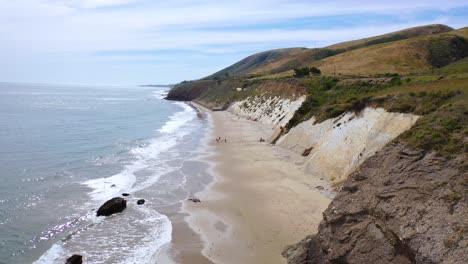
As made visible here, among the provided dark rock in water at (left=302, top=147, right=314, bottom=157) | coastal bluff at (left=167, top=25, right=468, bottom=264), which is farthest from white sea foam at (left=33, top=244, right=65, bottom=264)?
dark rock in water at (left=302, top=147, right=314, bottom=157)

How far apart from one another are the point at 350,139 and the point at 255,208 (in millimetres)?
9133

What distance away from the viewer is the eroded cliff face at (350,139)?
2491 centimetres

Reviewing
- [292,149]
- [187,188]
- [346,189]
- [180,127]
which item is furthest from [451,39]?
[346,189]

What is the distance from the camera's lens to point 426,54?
9800 centimetres

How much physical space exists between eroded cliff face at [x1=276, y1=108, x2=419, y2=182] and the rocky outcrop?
9556mm

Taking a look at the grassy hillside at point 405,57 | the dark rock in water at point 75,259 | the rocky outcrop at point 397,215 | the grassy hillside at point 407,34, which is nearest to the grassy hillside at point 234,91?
the grassy hillside at point 405,57

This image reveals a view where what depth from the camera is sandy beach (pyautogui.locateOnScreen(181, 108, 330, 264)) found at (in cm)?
1817

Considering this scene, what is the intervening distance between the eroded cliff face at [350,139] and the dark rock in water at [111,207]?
13481mm

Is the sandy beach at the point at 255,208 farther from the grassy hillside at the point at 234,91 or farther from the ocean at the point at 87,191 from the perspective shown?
the grassy hillside at the point at 234,91

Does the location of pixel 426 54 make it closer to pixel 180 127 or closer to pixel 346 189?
pixel 180 127

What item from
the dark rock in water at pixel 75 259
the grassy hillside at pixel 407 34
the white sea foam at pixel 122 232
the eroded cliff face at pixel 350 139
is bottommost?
the white sea foam at pixel 122 232

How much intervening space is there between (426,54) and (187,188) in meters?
87.3

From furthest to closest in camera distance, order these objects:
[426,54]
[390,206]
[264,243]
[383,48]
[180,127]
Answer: [383,48] < [426,54] < [180,127] < [264,243] < [390,206]

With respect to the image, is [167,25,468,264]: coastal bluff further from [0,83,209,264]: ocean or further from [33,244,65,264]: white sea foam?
[33,244,65,264]: white sea foam
